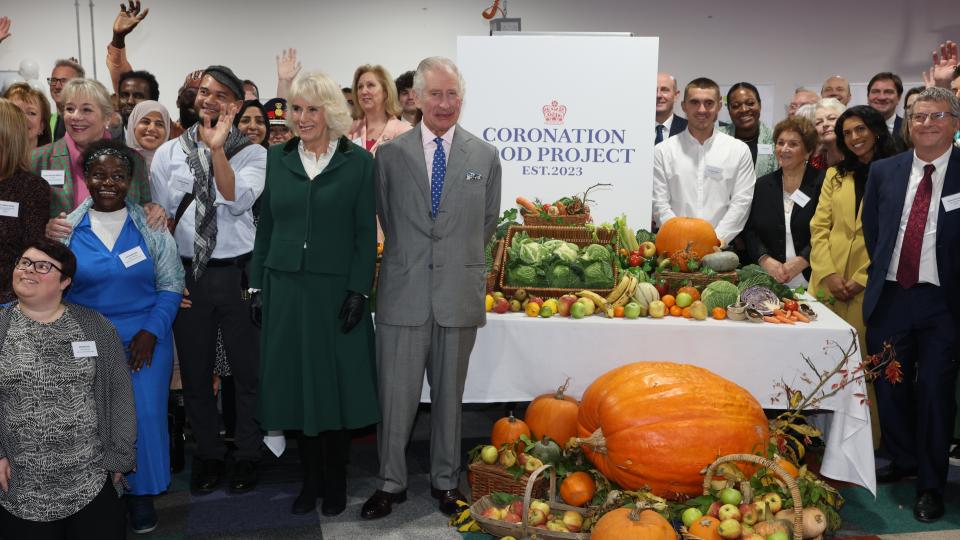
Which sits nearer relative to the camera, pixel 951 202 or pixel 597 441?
pixel 597 441

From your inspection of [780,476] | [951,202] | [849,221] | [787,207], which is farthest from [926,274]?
[780,476]

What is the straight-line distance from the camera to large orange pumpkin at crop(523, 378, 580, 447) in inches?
137

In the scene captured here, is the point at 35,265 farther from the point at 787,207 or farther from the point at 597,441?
the point at 787,207

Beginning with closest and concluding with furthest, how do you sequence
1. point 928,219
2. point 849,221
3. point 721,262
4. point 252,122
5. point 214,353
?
1. point 928,219
2. point 214,353
3. point 721,262
4. point 849,221
5. point 252,122

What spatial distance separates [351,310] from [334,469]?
0.69 meters

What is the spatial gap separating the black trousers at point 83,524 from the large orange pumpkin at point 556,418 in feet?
5.18

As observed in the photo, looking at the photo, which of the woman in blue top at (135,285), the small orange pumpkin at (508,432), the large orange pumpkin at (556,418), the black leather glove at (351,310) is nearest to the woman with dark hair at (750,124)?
the large orange pumpkin at (556,418)

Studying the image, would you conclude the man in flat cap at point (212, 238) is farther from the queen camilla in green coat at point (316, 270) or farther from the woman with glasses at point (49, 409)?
the woman with glasses at point (49, 409)

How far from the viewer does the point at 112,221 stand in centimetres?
310

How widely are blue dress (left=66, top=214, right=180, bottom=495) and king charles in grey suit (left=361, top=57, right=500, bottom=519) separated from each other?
0.80 meters

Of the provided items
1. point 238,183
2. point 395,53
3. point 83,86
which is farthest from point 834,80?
point 83,86

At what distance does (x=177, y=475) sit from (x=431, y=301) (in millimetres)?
1576

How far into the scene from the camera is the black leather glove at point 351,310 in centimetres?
321

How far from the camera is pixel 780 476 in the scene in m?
2.95
